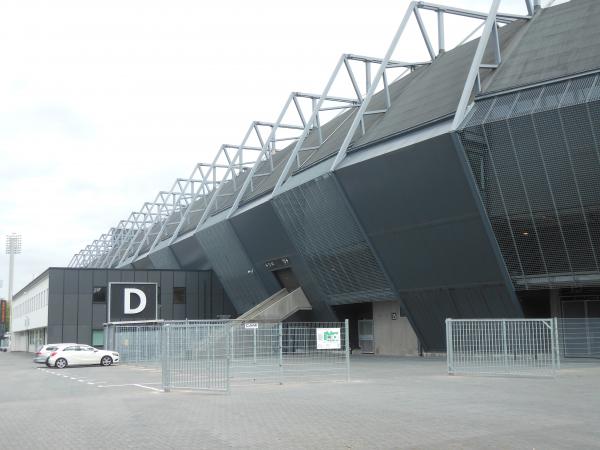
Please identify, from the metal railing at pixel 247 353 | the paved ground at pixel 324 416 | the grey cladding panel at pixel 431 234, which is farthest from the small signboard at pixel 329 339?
the grey cladding panel at pixel 431 234

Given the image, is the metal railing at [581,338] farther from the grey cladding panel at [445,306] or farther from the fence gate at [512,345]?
the fence gate at [512,345]

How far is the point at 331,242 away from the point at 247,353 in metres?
18.6

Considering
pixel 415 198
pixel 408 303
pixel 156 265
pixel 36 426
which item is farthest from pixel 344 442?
pixel 156 265

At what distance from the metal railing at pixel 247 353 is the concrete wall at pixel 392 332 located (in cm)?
1676

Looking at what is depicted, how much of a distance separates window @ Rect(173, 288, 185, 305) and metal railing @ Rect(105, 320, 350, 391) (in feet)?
116

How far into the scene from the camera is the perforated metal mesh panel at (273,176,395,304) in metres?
34.2

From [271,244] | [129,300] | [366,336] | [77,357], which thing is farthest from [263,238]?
[77,357]

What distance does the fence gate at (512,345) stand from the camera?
64.8 ft

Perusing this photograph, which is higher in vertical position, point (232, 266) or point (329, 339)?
point (232, 266)

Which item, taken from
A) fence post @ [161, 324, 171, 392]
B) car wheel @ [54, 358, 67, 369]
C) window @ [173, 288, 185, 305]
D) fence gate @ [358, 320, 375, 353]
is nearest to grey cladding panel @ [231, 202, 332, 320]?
fence gate @ [358, 320, 375, 353]

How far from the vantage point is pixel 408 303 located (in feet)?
110

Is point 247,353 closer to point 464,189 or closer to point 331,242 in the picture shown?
point 464,189

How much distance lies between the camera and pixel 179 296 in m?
54.7

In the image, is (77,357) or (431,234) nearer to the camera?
(431,234)
